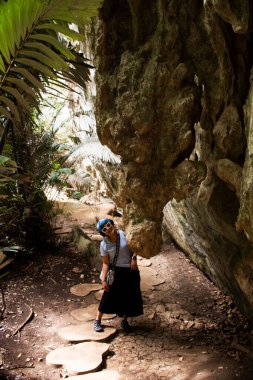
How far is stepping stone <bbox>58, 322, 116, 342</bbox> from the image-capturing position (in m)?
4.67

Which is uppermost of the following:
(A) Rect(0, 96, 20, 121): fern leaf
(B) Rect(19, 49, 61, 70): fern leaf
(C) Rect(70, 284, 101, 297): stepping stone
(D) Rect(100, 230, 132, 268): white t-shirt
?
(B) Rect(19, 49, 61, 70): fern leaf

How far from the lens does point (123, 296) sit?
4.80 m

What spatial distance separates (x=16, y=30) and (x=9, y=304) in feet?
13.5

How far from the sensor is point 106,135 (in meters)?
4.05

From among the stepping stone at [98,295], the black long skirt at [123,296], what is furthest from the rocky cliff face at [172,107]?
the stepping stone at [98,295]

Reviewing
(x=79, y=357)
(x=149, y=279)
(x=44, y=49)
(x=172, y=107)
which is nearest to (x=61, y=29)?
(x=44, y=49)

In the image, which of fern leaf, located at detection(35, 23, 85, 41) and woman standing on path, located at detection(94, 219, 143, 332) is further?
woman standing on path, located at detection(94, 219, 143, 332)

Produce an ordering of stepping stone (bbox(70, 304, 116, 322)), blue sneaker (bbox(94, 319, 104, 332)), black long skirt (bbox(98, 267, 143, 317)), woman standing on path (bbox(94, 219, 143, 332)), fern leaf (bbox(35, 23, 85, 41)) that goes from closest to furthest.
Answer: fern leaf (bbox(35, 23, 85, 41)) < woman standing on path (bbox(94, 219, 143, 332)) < black long skirt (bbox(98, 267, 143, 317)) < blue sneaker (bbox(94, 319, 104, 332)) < stepping stone (bbox(70, 304, 116, 322))

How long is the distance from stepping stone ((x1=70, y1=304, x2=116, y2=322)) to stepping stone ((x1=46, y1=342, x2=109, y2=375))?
0.62m

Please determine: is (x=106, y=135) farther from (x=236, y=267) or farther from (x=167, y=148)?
(x=236, y=267)

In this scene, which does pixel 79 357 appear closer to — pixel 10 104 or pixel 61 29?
pixel 10 104

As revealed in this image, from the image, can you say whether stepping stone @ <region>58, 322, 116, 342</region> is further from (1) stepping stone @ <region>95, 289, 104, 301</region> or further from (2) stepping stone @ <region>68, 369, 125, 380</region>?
(1) stepping stone @ <region>95, 289, 104, 301</region>

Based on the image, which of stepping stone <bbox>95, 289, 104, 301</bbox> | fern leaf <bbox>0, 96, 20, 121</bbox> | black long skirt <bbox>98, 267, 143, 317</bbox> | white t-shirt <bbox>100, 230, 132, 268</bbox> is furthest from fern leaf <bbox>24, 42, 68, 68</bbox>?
stepping stone <bbox>95, 289, 104, 301</bbox>

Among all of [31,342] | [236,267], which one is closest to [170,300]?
[236,267]
